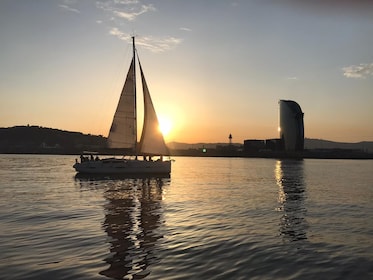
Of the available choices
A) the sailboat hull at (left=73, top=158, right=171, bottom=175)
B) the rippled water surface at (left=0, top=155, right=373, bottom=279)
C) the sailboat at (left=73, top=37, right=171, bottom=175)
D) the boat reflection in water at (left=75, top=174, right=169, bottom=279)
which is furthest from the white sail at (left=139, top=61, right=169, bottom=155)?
the rippled water surface at (left=0, top=155, right=373, bottom=279)

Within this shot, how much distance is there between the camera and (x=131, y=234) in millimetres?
16984

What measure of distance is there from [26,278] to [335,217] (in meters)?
17.9

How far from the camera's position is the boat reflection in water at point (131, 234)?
39.1 ft

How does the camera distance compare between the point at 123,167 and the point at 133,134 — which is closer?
the point at 133,134

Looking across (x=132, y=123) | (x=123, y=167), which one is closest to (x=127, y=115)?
(x=132, y=123)

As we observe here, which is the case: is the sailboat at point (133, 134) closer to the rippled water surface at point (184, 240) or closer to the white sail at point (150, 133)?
the white sail at point (150, 133)

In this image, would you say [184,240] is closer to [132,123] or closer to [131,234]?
[131,234]

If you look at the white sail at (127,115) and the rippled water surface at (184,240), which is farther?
the white sail at (127,115)

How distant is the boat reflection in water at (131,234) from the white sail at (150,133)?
24.3 meters

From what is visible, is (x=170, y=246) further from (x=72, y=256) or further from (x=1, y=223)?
(x=1, y=223)

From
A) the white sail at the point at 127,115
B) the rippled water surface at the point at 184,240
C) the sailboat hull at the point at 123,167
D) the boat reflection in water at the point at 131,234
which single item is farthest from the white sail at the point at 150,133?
the rippled water surface at the point at 184,240

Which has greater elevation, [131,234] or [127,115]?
[127,115]

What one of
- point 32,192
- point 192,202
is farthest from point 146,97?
point 192,202

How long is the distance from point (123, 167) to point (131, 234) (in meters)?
39.5
